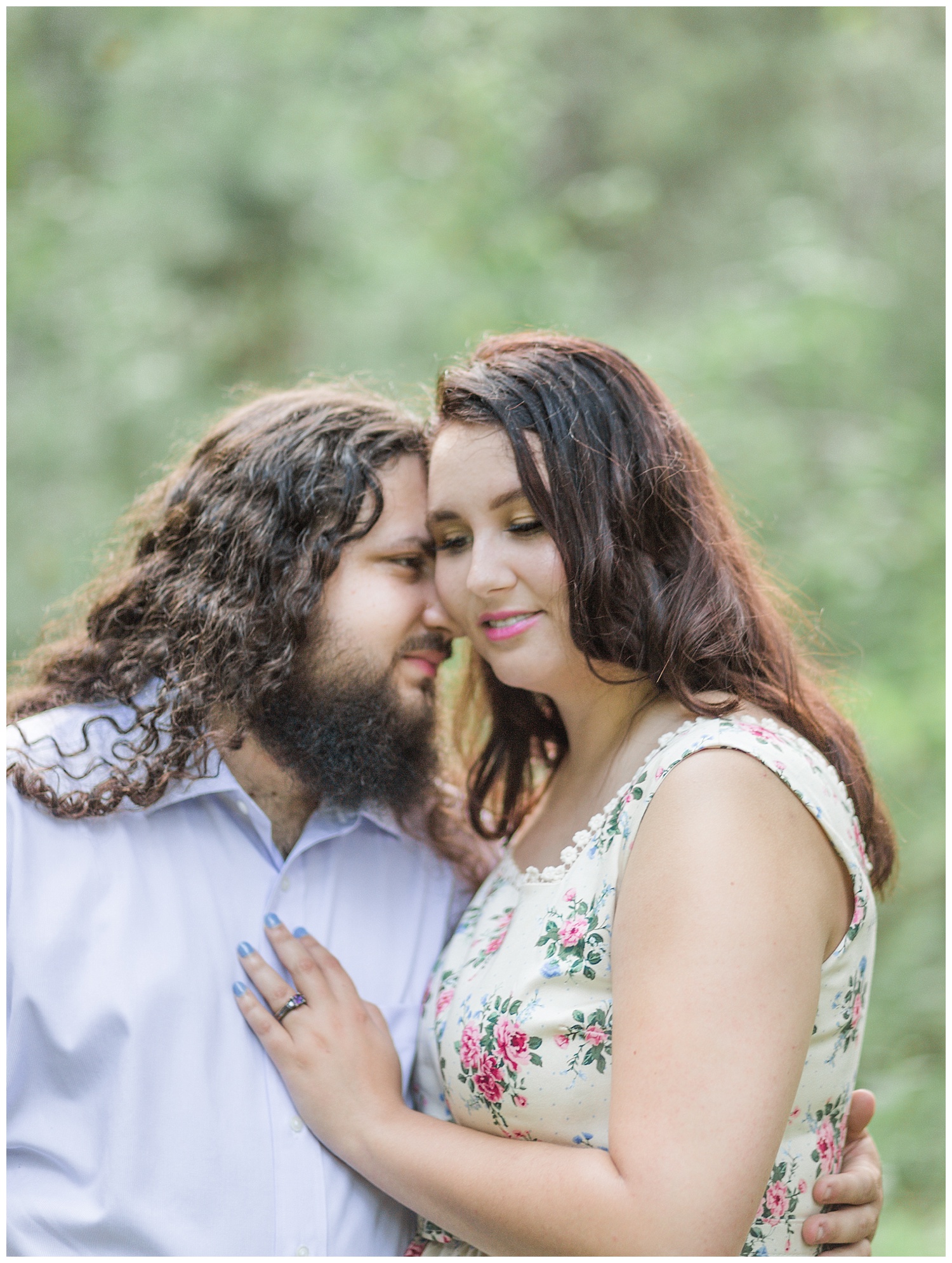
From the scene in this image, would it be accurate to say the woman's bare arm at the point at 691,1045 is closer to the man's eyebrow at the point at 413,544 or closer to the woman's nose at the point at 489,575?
the woman's nose at the point at 489,575

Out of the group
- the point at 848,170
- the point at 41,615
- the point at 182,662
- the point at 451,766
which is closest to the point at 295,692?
the point at 182,662

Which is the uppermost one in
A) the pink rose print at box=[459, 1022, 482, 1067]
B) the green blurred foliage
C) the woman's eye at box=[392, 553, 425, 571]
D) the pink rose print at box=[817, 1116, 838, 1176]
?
the green blurred foliage

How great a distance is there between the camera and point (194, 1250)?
1.84 meters

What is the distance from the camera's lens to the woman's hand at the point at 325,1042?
192 cm

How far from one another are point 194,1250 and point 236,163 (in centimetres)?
472

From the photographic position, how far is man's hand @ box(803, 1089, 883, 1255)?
1.90 meters

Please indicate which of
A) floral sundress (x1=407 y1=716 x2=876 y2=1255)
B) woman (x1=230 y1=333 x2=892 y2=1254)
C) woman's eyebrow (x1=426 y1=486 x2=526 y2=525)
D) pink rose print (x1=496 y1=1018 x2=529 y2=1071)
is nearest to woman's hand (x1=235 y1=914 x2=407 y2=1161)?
woman (x1=230 y1=333 x2=892 y2=1254)

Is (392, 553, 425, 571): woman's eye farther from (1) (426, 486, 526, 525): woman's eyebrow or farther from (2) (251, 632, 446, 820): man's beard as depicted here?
(1) (426, 486, 526, 525): woman's eyebrow

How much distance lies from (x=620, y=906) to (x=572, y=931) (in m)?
0.16

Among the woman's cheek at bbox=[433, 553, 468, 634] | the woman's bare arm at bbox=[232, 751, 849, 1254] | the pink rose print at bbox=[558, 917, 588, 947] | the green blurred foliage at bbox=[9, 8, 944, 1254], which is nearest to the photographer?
the woman's bare arm at bbox=[232, 751, 849, 1254]

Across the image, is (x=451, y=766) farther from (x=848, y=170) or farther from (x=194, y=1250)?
(x=848, y=170)

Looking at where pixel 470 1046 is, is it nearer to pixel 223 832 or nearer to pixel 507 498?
pixel 223 832

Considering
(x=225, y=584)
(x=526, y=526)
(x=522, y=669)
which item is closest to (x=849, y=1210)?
(x=522, y=669)

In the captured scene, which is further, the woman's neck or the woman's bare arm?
the woman's neck
